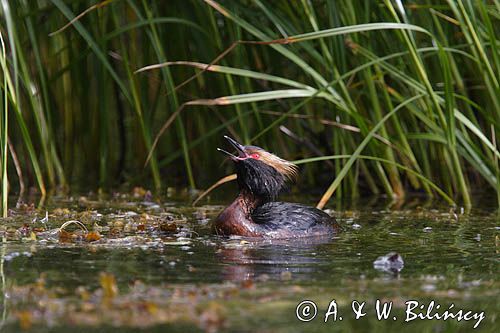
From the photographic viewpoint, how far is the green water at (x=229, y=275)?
4578 mm

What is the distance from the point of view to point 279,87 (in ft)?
34.8

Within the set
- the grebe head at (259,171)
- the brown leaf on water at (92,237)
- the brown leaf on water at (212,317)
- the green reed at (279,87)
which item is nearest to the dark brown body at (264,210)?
the grebe head at (259,171)

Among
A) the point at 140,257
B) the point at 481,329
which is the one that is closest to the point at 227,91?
the point at 140,257

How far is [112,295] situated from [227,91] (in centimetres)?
541

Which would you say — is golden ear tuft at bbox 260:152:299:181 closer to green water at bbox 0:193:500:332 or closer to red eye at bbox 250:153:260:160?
red eye at bbox 250:153:260:160

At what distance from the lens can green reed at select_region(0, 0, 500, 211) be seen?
810cm

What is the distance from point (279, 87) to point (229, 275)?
206 inches

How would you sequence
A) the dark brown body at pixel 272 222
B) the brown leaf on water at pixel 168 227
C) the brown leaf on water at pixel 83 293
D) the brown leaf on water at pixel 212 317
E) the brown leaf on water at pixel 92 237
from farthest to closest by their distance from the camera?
1. the dark brown body at pixel 272 222
2. the brown leaf on water at pixel 168 227
3. the brown leaf on water at pixel 92 237
4. the brown leaf on water at pixel 83 293
5. the brown leaf on water at pixel 212 317

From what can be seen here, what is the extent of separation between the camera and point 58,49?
10547 millimetres

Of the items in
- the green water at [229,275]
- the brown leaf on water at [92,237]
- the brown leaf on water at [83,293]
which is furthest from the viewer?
the brown leaf on water at [92,237]

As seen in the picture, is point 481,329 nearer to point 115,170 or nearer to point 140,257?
point 140,257

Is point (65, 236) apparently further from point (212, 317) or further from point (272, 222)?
point (212, 317)

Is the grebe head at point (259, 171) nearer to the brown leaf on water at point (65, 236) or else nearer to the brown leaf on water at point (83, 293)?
the brown leaf on water at point (65, 236)

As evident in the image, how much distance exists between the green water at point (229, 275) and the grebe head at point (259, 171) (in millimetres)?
529
